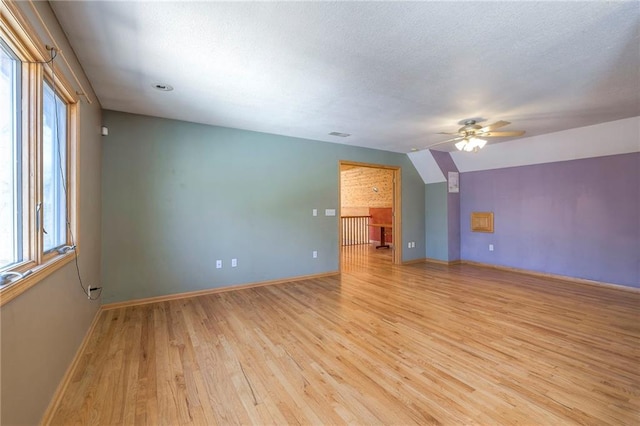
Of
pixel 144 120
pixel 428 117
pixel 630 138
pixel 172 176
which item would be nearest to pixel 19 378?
pixel 172 176

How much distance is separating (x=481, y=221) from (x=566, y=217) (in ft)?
4.43

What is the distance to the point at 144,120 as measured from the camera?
3.49m

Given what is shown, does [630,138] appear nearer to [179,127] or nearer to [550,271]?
[550,271]

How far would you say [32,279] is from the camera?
4.54ft

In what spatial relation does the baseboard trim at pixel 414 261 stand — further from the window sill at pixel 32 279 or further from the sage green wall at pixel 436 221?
the window sill at pixel 32 279

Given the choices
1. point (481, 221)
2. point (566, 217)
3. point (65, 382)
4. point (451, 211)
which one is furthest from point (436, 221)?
point (65, 382)

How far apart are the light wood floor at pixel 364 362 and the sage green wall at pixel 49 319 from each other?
0.76 ft

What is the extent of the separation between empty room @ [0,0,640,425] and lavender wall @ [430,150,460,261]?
0.90 metres

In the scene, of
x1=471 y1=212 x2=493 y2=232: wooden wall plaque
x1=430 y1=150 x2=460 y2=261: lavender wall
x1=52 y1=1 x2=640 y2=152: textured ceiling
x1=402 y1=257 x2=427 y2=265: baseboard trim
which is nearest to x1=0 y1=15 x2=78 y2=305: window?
x1=52 y1=1 x2=640 y2=152: textured ceiling

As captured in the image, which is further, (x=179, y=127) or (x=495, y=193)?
(x=495, y=193)

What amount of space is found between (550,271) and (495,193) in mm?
1630

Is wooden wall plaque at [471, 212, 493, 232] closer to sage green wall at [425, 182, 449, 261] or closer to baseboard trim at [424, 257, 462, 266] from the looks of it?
sage green wall at [425, 182, 449, 261]

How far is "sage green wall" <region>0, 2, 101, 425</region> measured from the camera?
120 cm

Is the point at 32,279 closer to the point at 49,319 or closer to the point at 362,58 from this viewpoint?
the point at 49,319
